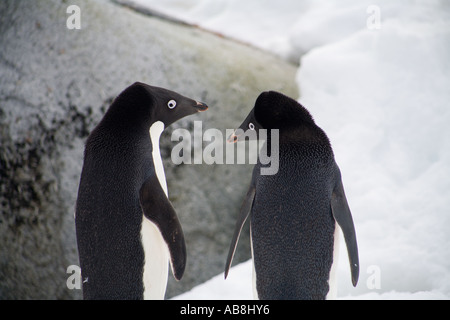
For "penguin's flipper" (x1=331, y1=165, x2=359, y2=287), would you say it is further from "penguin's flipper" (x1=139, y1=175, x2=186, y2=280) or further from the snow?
"penguin's flipper" (x1=139, y1=175, x2=186, y2=280)

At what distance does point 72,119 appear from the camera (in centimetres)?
227

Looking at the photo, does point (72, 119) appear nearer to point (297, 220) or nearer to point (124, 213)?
point (124, 213)

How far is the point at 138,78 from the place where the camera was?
2393mm

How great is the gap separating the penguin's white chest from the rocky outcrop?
74 cm

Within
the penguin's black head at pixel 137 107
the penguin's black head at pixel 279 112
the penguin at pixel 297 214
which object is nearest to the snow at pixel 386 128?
the penguin at pixel 297 214

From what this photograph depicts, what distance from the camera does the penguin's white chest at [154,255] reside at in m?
1.52

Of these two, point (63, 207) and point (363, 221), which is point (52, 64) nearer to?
point (63, 207)

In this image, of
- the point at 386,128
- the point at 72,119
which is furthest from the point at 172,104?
the point at 386,128

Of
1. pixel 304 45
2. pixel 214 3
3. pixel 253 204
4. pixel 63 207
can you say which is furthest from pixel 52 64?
pixel 214 3

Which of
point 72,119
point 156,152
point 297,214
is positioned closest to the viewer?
point 297,214

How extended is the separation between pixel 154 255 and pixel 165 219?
0.14 m

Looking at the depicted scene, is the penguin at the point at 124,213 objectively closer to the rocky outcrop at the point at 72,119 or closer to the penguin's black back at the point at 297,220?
the penguin's black back at the point at 297,220

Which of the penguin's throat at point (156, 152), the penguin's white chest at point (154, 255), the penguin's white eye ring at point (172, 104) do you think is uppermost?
the penguin's white eye ring at point (172, 104)
